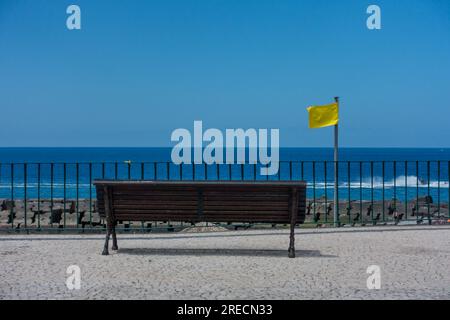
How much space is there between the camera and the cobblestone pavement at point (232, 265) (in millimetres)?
6770

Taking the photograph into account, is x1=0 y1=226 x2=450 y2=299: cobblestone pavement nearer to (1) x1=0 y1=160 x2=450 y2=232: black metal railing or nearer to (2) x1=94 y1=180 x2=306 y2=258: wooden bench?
(2) x1=94 y1=180 x2=306 y2=258: wooden bench

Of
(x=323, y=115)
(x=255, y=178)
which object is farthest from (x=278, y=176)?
(x=323, y=115)

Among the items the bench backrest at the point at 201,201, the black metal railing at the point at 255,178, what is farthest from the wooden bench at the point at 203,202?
the black metal railing at the point at 255,178

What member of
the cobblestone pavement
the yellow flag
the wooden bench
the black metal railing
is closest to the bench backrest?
the wooden bench

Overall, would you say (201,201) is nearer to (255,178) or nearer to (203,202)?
(203,202)

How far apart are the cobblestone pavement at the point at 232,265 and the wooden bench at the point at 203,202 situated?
1.79 feet

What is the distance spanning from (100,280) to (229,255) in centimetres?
237

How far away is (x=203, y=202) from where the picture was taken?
9.15 metres

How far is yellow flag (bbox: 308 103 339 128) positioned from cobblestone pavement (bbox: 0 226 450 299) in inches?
111

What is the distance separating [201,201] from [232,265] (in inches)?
46.5

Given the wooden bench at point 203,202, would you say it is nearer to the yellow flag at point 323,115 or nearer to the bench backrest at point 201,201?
the bench backrest at point 201,201

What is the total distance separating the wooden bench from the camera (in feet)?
29.7
